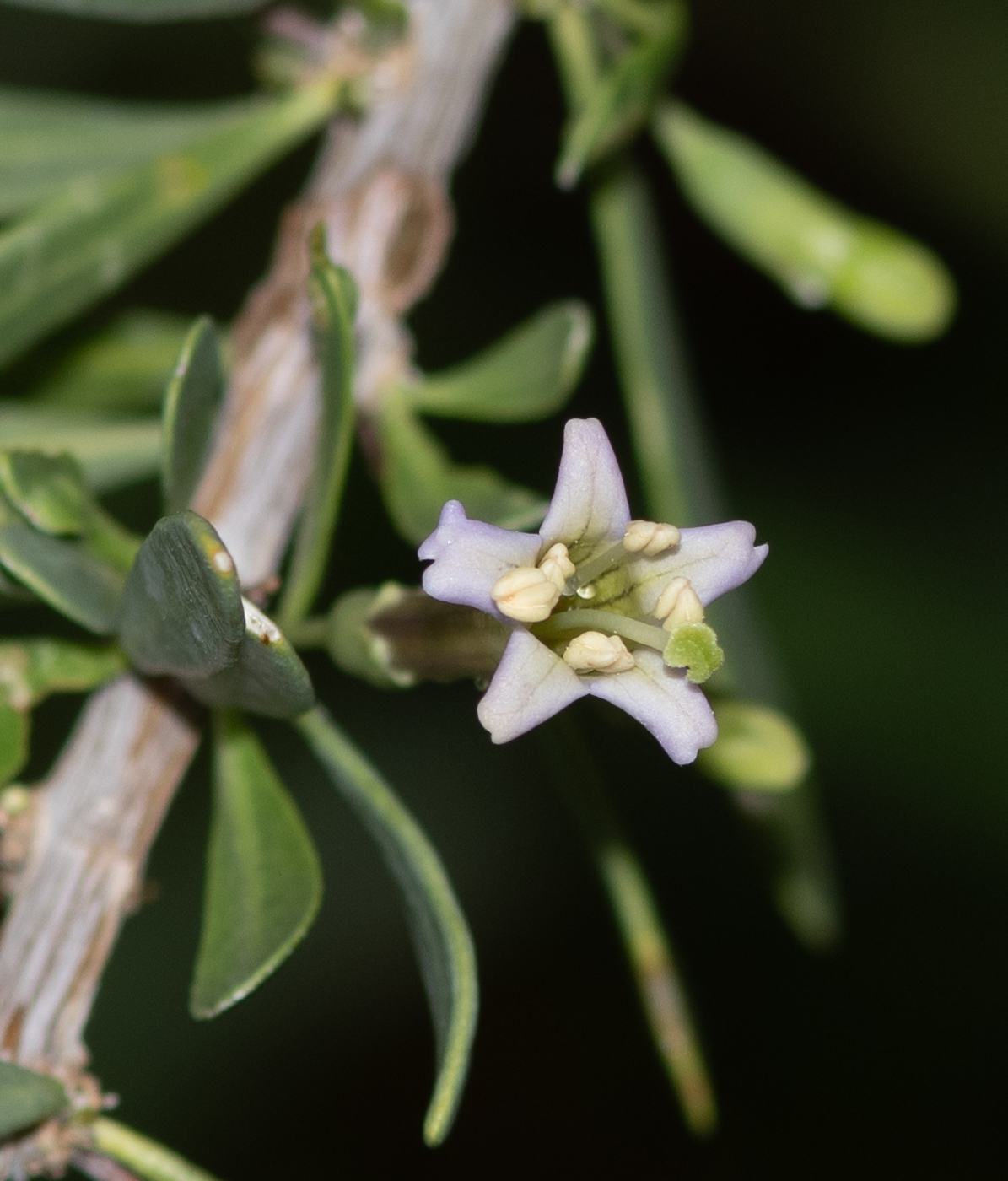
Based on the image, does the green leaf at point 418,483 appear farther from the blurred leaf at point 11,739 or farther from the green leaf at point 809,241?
the green leaf at point 809,241

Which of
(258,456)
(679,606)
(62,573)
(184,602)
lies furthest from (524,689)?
(258,456)

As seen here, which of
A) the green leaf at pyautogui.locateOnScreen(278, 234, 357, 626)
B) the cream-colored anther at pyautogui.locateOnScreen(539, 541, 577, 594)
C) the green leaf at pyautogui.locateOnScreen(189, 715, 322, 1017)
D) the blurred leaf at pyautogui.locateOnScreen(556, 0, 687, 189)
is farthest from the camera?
the blurred leaf at pyautogui.locateOnScreen(556, 0, 687, 189)

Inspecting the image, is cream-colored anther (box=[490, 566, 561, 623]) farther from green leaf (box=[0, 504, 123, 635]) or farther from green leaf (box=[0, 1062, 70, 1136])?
green leaf (box=[0, 1062, 70, 1136])

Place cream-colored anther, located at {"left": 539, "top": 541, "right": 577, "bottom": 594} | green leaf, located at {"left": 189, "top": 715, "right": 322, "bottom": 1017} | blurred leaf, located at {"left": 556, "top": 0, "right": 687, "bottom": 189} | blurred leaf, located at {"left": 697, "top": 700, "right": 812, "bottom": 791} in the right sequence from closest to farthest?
cream-colored anther, located at {"left": 539, "top": 541, "right": 577, "bottom": 594} → green leaf, located at {"left": 189, "top": 715, "right": 322, "bottom": 1017} → blurred leaf, located at {"left": 697, "top": 700, "right": 812, "bottom": 791} → blurred leaf, located at {"left": 556, "top": 0, "right": 687, "bottom": 189}

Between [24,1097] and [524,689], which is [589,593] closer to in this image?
[524,689]

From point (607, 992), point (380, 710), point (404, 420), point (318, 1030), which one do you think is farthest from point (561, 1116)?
point (404, 420)

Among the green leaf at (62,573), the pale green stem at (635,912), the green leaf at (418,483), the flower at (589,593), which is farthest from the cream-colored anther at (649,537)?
the green leaf at (62,573)

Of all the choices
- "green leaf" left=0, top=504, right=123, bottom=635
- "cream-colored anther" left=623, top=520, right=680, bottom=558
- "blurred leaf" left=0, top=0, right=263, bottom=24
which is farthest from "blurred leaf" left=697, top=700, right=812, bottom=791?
"blurred leaf" left=0, top=0, right=263, bottom=24
